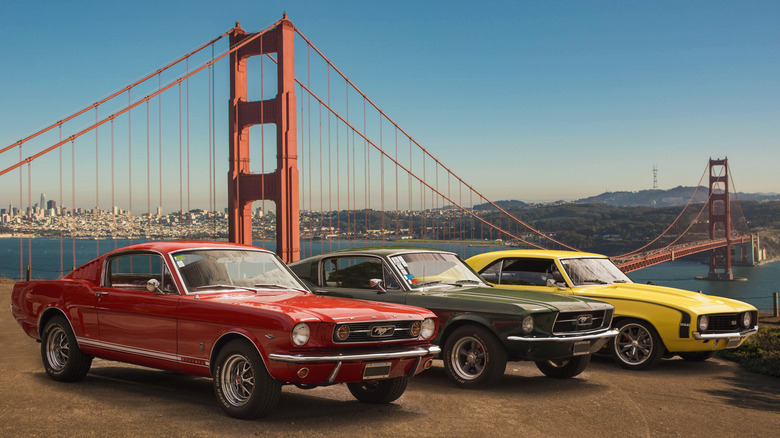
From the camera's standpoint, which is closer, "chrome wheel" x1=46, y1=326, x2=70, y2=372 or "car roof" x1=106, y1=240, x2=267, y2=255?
"car roof" x1=106, y1=240, x2=267, y2=255

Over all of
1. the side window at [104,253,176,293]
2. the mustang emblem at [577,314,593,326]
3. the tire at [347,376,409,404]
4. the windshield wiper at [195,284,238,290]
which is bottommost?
the tire at [347,376,409,404]

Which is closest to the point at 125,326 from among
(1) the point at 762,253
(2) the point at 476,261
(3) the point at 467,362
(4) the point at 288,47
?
(3) the point at 467,362

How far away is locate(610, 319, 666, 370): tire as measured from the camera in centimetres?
890

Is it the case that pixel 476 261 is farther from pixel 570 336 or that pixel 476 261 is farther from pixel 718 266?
pixel 718 266

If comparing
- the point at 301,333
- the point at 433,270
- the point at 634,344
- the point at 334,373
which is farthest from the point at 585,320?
the point at 301,333

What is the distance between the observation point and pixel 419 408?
20.6 feet

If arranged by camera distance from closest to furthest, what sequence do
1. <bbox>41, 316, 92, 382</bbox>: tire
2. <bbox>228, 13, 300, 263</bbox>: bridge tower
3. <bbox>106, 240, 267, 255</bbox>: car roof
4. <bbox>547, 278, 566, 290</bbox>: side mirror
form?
<bbox>106, 240, 267, 255</bbox>: car roof
<bbox>41, 316, 92, 382</bbox>: tire
<bbox>547, 278, 566, 290</bbox>: side mirror
<bbox>228, 13, 300, 263</bbox>: bridge tower

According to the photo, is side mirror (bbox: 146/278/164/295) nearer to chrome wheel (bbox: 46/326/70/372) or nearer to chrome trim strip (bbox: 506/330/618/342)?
chrome wheel (bbox: 46/326/70/372)

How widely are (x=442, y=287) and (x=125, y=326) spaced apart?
11.5 ft

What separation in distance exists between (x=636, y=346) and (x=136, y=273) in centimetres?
613

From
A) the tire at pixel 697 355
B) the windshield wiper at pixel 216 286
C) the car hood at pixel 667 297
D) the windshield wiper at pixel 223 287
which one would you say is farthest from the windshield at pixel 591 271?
the windshield wiper at pixel 216 286

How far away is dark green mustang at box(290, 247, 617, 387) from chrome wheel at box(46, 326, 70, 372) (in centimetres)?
276

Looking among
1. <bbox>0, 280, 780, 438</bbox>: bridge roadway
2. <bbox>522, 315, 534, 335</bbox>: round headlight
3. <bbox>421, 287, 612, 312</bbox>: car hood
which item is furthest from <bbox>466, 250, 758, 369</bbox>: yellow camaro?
<bbox>522, 315, 534, 335</bbox>: round headlight

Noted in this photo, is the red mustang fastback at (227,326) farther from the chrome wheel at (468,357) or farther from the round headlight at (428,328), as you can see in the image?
the chrome wheel at (468,357)
